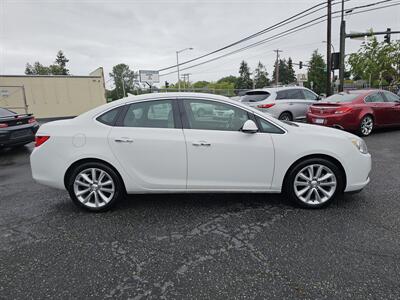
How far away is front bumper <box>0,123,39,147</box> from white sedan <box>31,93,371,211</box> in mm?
4430

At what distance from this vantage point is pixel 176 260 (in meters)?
2.46

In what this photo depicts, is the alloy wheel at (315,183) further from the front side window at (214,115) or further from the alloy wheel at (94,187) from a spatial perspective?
the alloy wheel at (94,187)

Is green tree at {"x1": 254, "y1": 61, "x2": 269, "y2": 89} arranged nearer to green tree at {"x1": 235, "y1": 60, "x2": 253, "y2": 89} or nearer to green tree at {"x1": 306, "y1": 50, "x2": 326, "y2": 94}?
green tree at {"x1": 235, "y1": 60, "x2": 253, "y2": 89}

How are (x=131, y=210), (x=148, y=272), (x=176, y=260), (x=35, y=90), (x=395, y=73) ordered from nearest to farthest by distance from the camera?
(x=148, y=272) → (x=176, y=260) → (x=131, y=210) → (x=35, y=90) → (x=395, y=73)

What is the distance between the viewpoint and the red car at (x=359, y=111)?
7.60 m

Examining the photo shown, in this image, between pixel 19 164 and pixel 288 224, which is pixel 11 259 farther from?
pixel 19 164

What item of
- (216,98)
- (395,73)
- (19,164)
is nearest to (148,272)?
(216,98)

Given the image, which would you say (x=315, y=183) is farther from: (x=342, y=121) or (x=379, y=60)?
(x=379, y=60)

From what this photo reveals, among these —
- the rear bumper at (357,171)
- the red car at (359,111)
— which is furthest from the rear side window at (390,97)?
the rear bumper at (357,171)

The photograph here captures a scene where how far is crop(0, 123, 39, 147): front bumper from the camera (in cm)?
677

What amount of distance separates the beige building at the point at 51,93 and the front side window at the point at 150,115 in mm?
18675

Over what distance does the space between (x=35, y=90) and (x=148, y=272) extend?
21.9m

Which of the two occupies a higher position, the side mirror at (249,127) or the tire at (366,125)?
the side mirror at (249,127)

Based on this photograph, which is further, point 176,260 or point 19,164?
point 19,164
